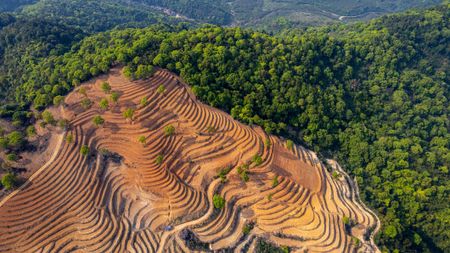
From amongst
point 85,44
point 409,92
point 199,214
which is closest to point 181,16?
point 85,44

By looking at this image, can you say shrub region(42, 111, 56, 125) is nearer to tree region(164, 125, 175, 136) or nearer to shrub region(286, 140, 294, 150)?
tree region(164, 125, 175, 136)

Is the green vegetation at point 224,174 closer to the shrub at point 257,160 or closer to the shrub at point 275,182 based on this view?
the shrub at point 257,160

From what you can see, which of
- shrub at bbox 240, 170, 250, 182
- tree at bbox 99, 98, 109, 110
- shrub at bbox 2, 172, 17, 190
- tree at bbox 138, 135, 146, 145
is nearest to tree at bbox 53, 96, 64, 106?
tree at bbox 99, 98, 109, 110

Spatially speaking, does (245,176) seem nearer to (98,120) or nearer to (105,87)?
(98,120)

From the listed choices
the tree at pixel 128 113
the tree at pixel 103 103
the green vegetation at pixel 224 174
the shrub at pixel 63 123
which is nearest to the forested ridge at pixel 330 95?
the shrub at pixel 63 123

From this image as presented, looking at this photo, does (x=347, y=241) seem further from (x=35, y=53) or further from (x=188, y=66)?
(x=35, y=53)

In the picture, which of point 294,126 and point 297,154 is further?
point 294,126
